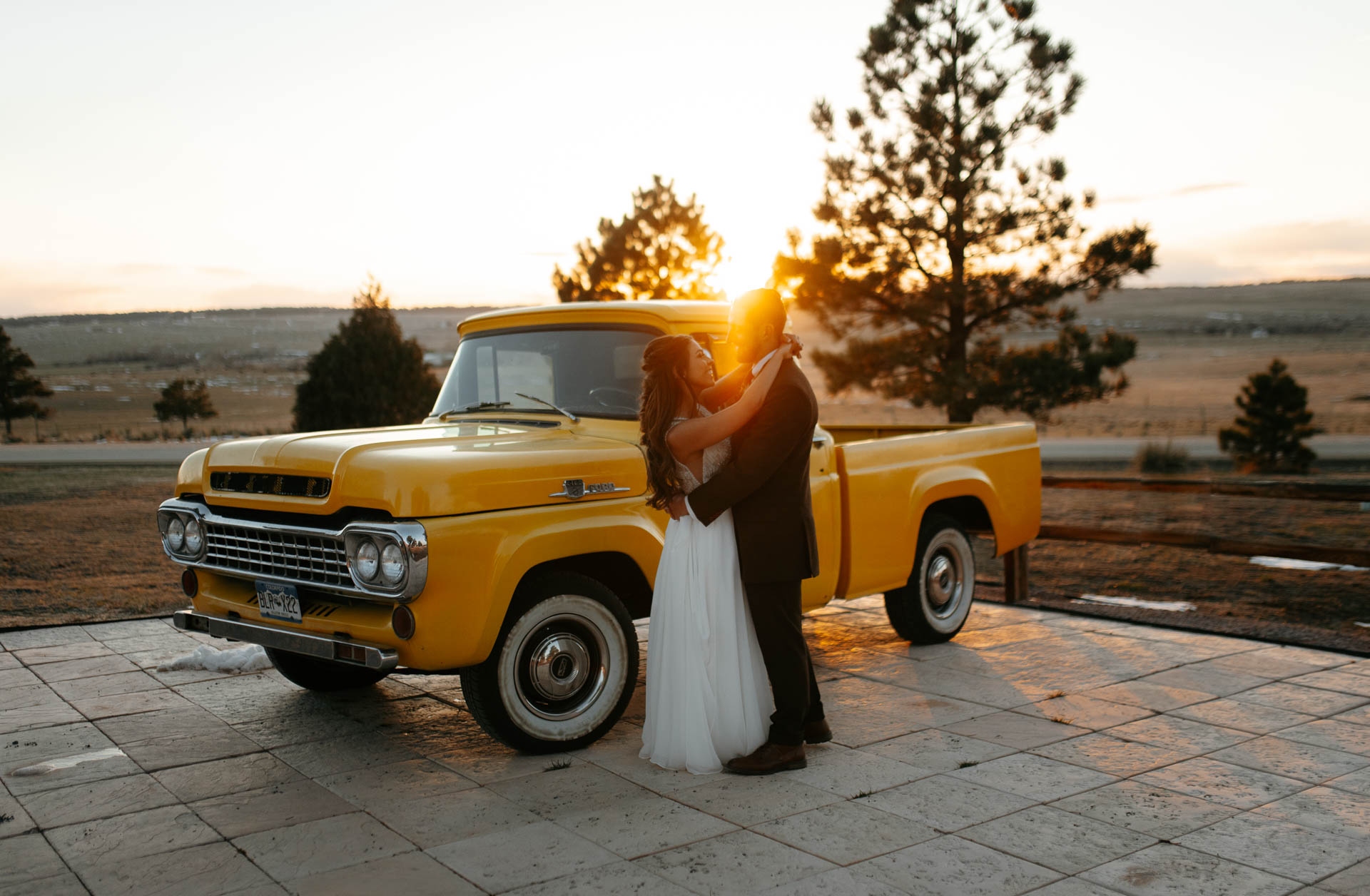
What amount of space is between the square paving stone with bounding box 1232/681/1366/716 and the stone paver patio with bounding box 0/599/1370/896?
0.02m

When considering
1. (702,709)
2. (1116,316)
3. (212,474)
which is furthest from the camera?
(1116,316)

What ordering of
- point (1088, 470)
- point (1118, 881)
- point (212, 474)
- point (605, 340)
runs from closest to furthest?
1. point (1118, 881)
2. point (212, 474)
3. point (605, 340)
4. point (1088, 470)

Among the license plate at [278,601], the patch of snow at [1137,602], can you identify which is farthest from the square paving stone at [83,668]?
the patch of snow at [1137,602]

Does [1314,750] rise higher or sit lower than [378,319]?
lower

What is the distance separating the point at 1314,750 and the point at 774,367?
3061 millimetres

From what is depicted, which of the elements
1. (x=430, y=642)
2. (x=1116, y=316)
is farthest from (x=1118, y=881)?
(x=1116, y=316)

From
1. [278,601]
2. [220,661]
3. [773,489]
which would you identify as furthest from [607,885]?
[220,661]

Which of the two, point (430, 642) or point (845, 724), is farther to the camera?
point (845, 724)

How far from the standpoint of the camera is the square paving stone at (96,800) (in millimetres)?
4328

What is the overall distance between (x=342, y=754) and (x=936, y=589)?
3966 mm

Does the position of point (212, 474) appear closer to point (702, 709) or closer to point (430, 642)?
point (430, 642)

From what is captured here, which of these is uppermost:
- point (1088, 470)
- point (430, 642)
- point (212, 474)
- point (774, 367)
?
point (774, 367)

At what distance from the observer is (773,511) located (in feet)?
15.4

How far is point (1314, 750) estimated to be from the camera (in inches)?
195
